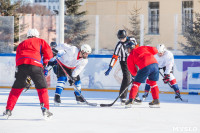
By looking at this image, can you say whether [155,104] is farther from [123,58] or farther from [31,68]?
[31,68]

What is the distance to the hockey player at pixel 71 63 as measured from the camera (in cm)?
696

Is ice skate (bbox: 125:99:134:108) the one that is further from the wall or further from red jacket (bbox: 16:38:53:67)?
the wall

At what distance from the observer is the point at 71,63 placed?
7.22 metres

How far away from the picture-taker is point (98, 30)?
1125 cm

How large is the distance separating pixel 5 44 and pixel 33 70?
5494 mm

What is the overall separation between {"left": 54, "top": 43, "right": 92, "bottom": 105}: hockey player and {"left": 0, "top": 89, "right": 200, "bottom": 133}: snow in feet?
0.98

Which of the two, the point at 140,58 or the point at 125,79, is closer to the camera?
the point at 140,58

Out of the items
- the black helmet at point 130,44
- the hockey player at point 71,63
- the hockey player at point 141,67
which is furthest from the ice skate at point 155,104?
the hockey player at point 71,63

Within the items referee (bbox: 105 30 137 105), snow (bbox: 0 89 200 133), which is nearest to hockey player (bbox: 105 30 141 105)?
referee (bbox: 105 30 137 105)

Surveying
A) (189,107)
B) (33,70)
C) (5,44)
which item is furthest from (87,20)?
(33,70)

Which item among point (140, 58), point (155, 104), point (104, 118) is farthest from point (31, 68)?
point (155, 104)

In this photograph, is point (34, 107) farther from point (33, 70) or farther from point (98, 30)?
point (98, 30)

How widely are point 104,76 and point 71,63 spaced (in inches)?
110

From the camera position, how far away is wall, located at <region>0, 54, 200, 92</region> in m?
9.43
